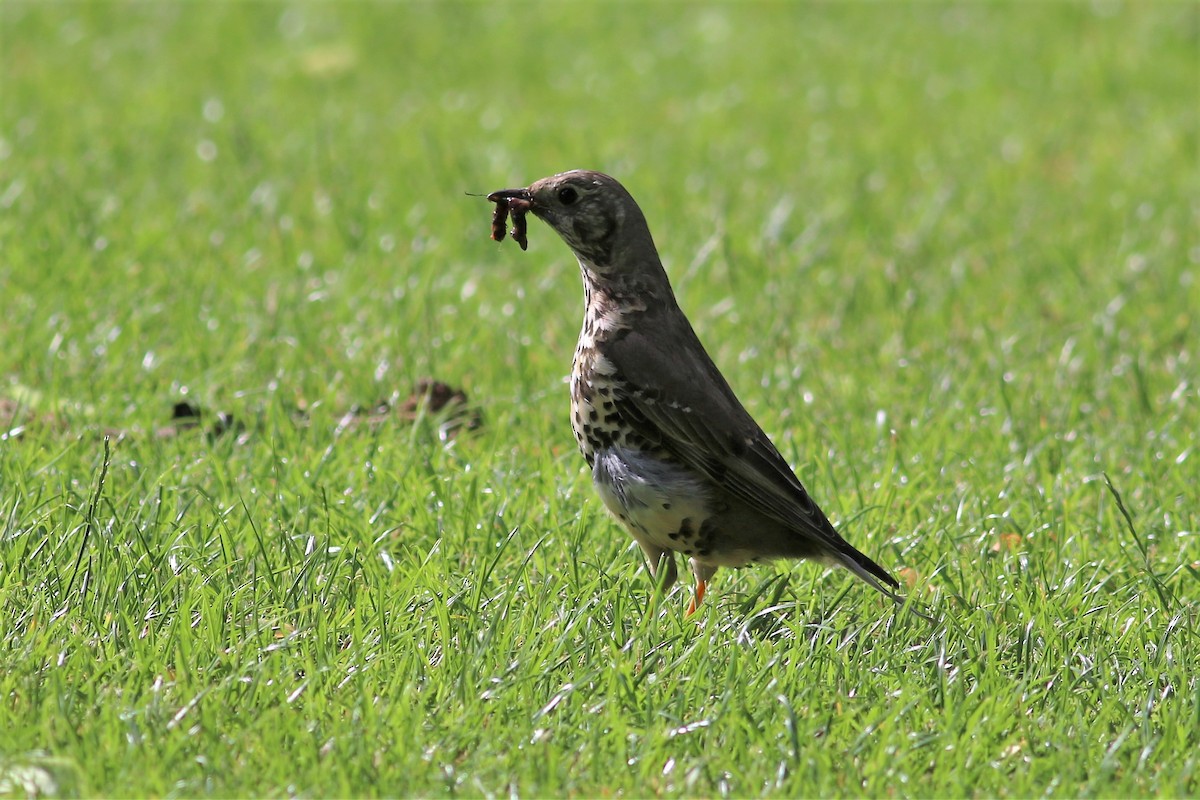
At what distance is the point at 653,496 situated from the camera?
470 cm

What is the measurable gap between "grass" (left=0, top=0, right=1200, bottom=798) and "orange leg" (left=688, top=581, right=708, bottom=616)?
4.8 inches

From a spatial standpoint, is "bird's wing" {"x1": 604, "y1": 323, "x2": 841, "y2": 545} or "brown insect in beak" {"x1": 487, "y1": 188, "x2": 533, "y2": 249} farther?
"brown insect in beak" {"x1": 487, "y1": 188, "x2": 533, "y2": 249}

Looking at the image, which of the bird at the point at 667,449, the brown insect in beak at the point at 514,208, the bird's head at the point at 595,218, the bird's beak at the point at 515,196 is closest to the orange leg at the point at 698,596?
the bird at the point at 667,449

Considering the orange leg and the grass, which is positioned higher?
the grass

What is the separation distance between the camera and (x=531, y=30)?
13672 millimetres

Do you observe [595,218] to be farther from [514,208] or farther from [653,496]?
[653,496]

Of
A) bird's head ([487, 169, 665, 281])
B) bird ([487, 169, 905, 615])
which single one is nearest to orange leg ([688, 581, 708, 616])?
bird ([487, 169, 905, 615])

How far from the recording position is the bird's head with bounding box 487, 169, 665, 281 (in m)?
4.87

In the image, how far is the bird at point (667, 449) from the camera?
4.71 m

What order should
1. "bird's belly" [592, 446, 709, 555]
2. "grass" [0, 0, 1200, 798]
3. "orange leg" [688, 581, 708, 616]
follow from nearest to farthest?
"grass" [0, 0, 1200, 798], "bird's belly" [592, 446, 709, 555], "orange leg" [688, 581, 708, 616]

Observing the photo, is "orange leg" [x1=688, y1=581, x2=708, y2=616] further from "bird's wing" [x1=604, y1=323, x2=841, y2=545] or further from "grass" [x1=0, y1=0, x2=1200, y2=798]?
"bird's wing" [x1=604, y1=323, x2=841, y2=545]

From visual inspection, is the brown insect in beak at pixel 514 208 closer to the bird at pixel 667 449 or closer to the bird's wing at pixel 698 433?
the bird at pixel 667 449

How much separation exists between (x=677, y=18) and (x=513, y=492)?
9861 mm

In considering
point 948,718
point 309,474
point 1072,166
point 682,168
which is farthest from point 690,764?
point 1072,166
